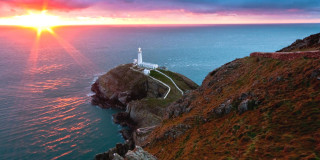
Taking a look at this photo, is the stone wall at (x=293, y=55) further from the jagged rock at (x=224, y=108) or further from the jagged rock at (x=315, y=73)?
the jagged rock at (x=224, y=108)

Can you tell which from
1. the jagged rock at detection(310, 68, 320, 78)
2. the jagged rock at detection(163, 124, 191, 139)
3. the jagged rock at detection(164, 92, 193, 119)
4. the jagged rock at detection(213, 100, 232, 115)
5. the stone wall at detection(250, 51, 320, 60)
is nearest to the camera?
the jagged rock at detection(310, 68, 320, 78)

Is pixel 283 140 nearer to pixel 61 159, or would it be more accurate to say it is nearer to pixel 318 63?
pixel 318 63

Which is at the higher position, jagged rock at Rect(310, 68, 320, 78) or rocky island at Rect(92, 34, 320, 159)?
jagged rock at Rect(310, 68, 320, 78)

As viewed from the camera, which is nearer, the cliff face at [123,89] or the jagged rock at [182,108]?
the jagged rock at [182,108]

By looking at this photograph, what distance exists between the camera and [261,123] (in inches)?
636

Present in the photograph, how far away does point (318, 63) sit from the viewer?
18.4m

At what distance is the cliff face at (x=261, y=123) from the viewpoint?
13398 millimetres

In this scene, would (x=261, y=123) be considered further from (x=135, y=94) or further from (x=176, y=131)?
(x=135, y=94)

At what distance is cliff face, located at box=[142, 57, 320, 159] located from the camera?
13.4 m

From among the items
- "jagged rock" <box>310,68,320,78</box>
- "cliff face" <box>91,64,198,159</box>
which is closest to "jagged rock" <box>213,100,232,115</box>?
"jagged rock" <box>310,68,320,78</box>

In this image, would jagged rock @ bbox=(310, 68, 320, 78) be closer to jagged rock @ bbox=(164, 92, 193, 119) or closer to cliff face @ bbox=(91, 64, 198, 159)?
jagged rock @ bbox=(164, 92, 193, 119)

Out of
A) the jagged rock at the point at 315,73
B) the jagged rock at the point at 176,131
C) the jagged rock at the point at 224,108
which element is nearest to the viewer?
the jagged rock at the point at 315,73

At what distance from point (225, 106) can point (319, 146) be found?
9765 mm

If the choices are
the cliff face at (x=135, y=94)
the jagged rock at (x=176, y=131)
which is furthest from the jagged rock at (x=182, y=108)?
the cliff face at (x=135, y=94)
